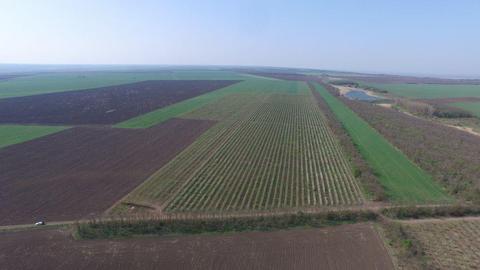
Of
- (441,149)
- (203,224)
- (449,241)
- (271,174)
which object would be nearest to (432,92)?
(441,149)

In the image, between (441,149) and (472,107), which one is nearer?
(441,149)

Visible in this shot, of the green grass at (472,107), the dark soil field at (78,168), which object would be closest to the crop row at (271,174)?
the dark soil field at (78,168)

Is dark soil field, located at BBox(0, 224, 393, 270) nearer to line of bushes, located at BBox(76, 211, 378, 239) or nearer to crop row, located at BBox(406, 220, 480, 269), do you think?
line of bushes, located at BBox(76, 211, 378, 239)

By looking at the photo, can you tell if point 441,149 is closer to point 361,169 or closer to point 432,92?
point 361,169

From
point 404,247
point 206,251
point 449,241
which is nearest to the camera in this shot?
point 206,251

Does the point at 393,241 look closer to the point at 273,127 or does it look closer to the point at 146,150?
the point at 146,150

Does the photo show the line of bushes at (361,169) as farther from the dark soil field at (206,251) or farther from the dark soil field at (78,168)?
the dark soil field at (78,168)

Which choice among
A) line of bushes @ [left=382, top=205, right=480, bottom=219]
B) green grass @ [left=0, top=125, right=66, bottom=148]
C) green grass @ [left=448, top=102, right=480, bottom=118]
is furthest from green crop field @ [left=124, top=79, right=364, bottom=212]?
green grass @ [left=448, top=102, right=480, bottom=118]
